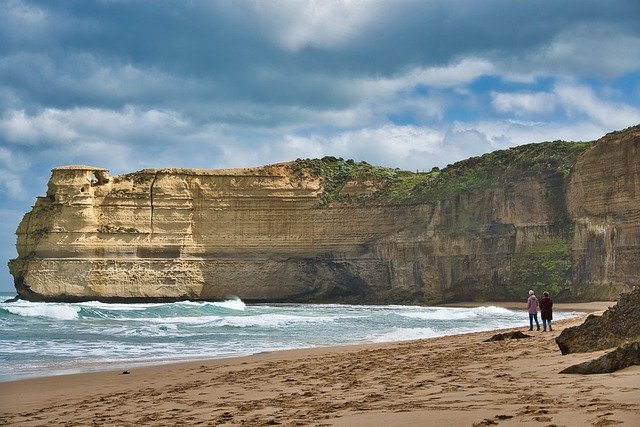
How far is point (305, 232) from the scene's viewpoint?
57.3 m

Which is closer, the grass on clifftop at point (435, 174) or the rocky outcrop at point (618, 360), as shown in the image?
the rocky outcrop at point (618, 360)

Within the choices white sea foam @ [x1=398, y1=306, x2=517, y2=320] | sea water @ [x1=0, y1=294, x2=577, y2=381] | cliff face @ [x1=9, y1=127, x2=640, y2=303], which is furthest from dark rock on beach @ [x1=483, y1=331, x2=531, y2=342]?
cliff face @ [x1=9, y1=127, x2=640, y2=303]

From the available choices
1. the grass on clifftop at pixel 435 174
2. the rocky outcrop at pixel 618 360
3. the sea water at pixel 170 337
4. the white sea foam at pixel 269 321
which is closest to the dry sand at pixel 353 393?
the rocky outcrop at pixel 618 360

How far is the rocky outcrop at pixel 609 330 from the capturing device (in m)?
10.3

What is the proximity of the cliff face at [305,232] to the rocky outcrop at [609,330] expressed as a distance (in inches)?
1372

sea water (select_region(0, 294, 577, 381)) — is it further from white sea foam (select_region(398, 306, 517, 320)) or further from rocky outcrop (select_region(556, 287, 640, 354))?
rocky outcrop (select_region(556, 287, 640, 354))

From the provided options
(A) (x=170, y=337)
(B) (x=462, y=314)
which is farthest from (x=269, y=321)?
(B) (x=462, y=314)

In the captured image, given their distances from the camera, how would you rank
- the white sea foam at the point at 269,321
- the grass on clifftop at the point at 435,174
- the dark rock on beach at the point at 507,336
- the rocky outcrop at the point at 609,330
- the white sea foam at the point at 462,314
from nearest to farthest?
the rocky outcrop at the point at 609,330 → the dark rock on beach at the point at 507,336 → the white sea foam at the point at 269,321 → the white sea foam at the point at 462,314 → the grass on clifftop at the point at 435,174

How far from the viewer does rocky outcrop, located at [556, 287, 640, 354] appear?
10.3 m

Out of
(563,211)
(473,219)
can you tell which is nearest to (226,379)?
(563,211)

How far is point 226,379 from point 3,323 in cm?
2109

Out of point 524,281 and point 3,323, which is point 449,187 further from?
point 3,323

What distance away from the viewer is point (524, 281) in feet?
153

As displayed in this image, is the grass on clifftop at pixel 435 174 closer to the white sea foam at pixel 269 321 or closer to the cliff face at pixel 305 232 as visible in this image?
the cliff face at pixel 305 232
